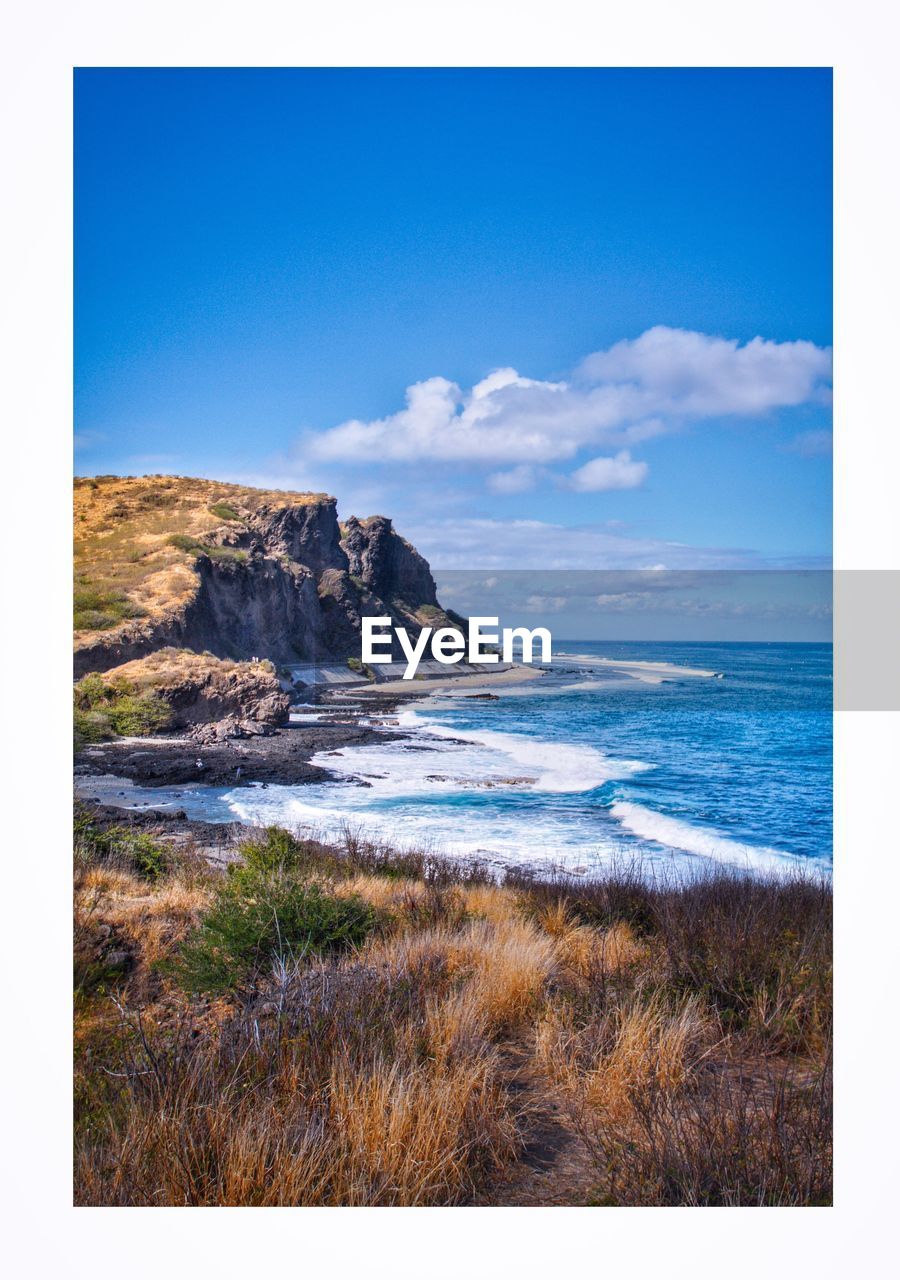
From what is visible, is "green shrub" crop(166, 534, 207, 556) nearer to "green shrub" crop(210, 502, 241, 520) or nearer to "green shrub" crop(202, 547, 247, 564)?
"green shrub" crop(202, 547, 247, 564)

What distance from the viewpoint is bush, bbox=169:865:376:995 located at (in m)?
3.70

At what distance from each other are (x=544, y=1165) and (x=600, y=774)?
3.16 m

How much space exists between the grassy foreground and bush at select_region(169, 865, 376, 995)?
0.01m

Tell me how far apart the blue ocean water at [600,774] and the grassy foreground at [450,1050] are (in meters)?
0.89

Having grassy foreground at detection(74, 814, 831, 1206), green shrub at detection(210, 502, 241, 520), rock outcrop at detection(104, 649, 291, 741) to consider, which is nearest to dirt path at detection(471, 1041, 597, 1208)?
grassy foreground at detection(74, 814, 831, 1206)

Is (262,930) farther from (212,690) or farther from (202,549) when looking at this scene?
(202,549)

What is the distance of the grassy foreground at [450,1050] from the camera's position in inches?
101

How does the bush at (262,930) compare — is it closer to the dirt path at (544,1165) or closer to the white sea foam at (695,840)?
the dirt path at (544,1165)

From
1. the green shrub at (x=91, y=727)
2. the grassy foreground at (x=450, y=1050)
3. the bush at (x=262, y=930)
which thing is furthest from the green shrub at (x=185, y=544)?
the bush at (x=262, y=930)

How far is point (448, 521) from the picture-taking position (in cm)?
549
